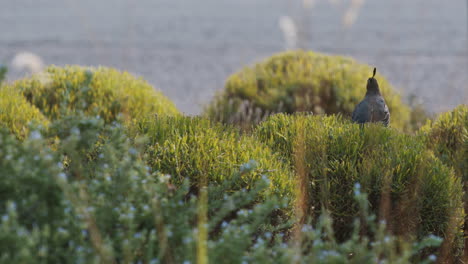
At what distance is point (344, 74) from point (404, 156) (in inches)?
105

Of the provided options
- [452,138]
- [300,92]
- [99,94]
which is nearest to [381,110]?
[452,138]

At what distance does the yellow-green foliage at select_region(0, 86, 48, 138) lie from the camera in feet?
12.6

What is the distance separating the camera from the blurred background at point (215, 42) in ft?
30.0

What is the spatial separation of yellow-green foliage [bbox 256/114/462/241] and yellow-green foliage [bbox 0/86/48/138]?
1.93 metres

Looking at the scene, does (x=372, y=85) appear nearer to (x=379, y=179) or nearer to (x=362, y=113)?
(x=362, y=113)

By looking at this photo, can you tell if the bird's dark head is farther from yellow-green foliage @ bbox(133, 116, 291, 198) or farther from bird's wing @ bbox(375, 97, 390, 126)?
yellow-green foliage @ bbox(133, 116, 291, 198)

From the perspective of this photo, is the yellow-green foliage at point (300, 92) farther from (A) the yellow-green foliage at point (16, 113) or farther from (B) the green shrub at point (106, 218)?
(B) the green shrub at point (106, 218)

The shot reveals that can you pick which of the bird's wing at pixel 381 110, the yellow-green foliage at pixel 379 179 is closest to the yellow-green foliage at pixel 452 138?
the bird's wing at pixel 381 110

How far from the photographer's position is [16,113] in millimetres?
3980

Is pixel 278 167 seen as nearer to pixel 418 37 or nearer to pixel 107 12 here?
pixel 418 37

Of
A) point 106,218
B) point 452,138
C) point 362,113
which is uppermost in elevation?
point 362,113

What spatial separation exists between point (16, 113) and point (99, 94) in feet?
2.82

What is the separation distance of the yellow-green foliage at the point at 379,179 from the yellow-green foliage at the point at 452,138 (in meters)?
0.60

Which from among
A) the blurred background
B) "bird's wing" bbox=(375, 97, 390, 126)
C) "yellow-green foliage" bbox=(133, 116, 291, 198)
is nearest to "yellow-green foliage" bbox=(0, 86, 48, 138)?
"yellow-green foliage" bbox=(133, 116, 291, 198)
